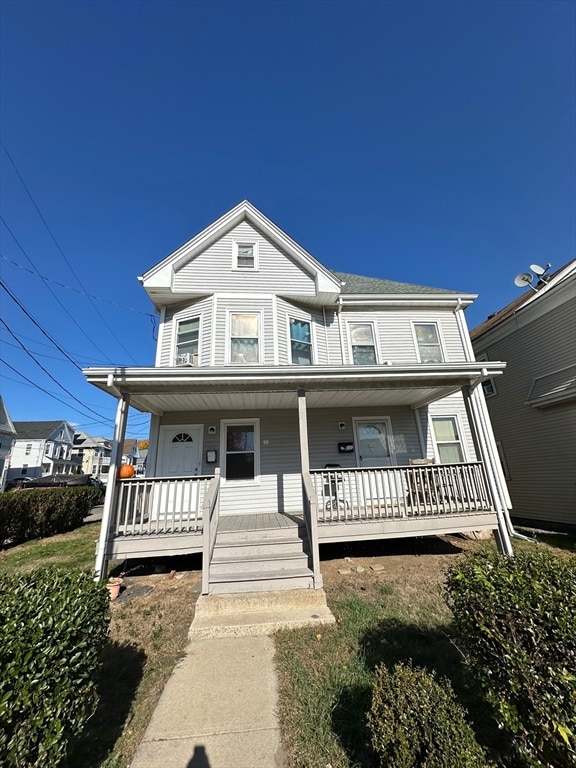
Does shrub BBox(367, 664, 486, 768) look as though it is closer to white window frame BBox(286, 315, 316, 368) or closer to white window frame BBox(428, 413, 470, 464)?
white window frame BBox(286, 315, 316, 368)

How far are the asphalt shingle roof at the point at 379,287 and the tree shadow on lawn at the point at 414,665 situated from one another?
354 inches

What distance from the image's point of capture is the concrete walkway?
2.40 metres

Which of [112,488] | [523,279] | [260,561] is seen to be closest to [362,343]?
[260,561]

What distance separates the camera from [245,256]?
981 cm

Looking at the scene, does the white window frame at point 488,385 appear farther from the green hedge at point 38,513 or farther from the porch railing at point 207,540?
the green hedge at point 38,513

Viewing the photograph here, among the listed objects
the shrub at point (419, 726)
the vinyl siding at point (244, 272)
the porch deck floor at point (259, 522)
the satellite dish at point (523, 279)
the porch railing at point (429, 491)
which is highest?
the satellite dish at point (523, 279)

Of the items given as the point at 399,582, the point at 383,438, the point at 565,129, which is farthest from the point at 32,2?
the point at 565,129

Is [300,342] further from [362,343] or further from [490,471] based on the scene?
[490,471]

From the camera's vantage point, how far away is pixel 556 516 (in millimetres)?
9703

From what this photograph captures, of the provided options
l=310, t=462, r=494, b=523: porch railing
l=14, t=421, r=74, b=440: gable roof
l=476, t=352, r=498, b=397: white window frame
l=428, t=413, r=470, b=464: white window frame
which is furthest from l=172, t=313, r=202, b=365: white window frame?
l=14, t=421, r=74, b=440: gable roof

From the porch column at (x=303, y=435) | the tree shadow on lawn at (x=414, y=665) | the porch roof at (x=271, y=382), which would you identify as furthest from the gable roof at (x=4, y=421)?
the tree shadow on lawn at (x=414, y=665)

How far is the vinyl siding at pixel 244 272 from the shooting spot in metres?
9.29

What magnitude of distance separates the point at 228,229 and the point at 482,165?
10.7 meters

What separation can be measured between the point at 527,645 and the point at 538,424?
10.7 meters
